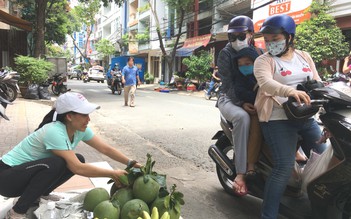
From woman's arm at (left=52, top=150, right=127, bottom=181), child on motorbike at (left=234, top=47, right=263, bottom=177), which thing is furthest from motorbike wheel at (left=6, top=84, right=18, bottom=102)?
child on motorbike at (left=234, top=47, right=263, bottom=177)

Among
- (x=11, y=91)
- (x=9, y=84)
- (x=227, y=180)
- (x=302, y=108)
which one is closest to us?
(x=302, y=108)

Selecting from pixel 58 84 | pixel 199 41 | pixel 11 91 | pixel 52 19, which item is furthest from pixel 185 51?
pixel 11 91

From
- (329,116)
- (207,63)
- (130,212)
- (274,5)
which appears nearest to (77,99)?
(130,212)

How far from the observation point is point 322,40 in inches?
490

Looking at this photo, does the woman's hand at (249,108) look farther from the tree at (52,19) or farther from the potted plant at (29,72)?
the tree at (52,19)

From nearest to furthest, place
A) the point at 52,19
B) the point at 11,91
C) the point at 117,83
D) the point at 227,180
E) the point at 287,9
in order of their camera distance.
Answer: the point at 227,180
the point at 11,91
the point at 287,9
the point at 117,83
the point at 52,19

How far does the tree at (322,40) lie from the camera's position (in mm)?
12406

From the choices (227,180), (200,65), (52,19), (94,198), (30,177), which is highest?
(52,19)

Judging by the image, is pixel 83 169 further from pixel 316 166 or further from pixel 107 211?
pixel 316 166

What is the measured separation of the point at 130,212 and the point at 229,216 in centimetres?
144

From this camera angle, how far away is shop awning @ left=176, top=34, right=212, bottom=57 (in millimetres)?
22969

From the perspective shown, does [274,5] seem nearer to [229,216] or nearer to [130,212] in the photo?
[229,216]

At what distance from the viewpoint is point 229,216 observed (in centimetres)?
341

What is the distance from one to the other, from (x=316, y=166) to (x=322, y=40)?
11.0 meters
